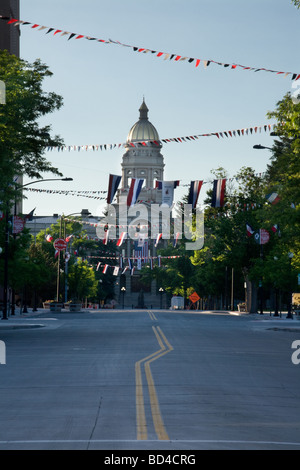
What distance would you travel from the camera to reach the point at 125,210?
17450 centimetres

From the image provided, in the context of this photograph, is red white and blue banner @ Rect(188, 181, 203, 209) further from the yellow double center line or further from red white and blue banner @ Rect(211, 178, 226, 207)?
the yellow double center line

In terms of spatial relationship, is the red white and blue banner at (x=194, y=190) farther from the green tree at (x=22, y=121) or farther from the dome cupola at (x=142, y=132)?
the dome cupola at (x=142, y=132)

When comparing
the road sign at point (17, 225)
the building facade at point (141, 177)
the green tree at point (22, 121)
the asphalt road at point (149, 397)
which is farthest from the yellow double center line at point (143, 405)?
the building facade at point (141, 177)

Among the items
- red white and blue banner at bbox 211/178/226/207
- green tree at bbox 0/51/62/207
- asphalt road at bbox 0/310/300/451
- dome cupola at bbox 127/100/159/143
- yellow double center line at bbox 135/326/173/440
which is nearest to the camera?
asphalt road at bbox 0/310/300/451

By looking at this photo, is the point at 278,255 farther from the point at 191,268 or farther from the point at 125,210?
the point at 125,210

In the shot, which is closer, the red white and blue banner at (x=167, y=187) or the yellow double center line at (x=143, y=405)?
the yellow double center line at (x=143, y=405)

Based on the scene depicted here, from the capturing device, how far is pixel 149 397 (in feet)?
51.5

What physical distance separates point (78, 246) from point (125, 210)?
43784mm

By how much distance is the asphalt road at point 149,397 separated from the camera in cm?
1112

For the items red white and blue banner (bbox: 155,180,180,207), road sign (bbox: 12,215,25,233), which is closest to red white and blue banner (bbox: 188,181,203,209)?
red white and blue banner (bbox: 155,180,180,207)

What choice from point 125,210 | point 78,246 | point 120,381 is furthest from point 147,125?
point 120,381

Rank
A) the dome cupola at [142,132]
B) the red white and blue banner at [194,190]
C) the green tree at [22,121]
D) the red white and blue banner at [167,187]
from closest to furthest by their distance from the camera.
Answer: the green tree at [22,121] < the red white and blue banner at [194,190] < the red white and blue banner at [167,187] < the dome cupola at [142,132]

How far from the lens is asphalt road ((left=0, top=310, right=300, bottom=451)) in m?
11.1

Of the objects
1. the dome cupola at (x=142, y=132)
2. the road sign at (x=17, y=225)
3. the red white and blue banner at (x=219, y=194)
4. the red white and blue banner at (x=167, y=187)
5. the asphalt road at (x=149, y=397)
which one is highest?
the dome cupola at (x=142, y=132)
